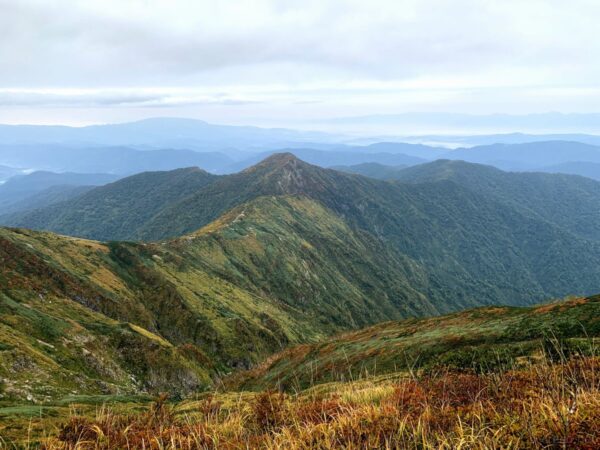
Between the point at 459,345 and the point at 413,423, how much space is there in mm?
18782

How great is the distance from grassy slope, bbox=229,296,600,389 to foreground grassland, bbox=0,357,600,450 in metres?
2.69

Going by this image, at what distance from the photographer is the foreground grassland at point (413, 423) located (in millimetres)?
5133

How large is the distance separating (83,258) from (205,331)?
96.2 ft

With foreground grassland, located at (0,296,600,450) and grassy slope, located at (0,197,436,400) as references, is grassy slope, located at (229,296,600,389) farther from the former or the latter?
grassy slope, located at (0,197,436,400)

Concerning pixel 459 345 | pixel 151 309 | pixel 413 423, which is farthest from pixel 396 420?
pixel 151 309

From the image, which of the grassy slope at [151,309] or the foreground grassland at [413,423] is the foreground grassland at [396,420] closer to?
the foreground grassland at [413,423]

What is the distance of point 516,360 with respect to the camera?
12727 millimetres

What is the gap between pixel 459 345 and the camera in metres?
22.5

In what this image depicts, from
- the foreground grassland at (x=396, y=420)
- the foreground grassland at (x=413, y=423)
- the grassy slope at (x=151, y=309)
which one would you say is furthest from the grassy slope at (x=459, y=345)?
the grassy slope at (x=151, y=309)

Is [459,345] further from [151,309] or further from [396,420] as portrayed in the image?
[151,309]

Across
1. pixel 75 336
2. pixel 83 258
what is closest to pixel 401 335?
pixel 75 336

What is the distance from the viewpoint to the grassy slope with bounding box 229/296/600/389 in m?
14.2

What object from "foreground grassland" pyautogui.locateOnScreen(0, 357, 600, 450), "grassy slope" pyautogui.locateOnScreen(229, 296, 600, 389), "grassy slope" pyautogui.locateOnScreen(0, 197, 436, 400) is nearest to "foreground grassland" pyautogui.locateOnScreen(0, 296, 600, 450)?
"foreground grassland" pyautogui.locateOnScreen(0, 357, 600, 450)

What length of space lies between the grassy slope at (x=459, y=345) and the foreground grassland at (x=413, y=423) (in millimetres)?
2691
